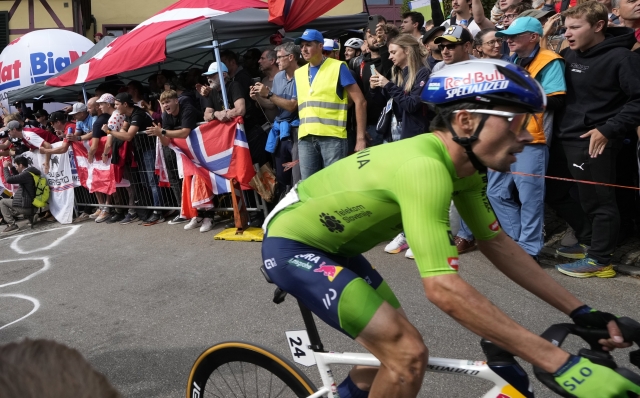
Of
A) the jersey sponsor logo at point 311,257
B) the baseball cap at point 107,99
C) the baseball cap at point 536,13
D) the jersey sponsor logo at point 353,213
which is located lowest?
the jersey sponsor logo at point 311,257

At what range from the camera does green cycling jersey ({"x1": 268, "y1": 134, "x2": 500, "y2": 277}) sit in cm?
212

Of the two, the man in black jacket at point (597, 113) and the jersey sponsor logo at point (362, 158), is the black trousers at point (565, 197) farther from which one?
the jersey sponsor logo at point (362, 158)

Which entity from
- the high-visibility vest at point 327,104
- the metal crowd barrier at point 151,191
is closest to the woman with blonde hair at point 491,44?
the high-visibility vest at point 327,104

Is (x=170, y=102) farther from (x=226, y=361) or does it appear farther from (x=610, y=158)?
(x=226, y=361)

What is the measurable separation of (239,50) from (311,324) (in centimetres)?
1133

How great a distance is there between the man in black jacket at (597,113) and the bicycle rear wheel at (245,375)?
3606 millimetres

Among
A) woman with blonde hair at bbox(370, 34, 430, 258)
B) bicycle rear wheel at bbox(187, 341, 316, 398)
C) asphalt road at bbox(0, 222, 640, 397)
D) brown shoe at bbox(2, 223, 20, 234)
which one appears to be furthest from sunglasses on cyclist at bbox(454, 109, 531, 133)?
brown shoe at bbox(2, 223, 20, 234)

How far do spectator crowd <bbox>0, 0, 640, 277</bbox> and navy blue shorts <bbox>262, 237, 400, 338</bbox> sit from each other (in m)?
0.89

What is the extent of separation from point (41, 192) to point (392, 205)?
32.4 feet

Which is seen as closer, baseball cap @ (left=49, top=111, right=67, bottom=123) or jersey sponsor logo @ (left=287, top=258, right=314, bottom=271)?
jersey sponsor logo @ (left=287, top=258, right=314, bottom=271)

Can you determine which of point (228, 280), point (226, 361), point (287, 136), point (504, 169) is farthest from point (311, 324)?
point (287, 136)

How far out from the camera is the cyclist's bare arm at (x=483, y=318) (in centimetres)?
198

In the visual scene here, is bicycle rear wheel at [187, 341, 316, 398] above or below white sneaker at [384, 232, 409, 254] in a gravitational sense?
above

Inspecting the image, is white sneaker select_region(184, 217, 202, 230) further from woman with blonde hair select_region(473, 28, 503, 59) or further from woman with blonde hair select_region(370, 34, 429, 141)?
woman with blonde hair select_region(473, 28, 503, 59)
